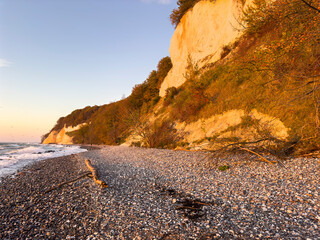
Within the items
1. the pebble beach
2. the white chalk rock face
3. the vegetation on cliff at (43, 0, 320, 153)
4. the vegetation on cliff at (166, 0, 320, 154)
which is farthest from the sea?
the white chalk rock face

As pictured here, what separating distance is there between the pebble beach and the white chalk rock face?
62.0ft

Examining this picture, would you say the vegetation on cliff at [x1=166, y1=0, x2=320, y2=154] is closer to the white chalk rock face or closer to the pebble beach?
the white chalk rock face

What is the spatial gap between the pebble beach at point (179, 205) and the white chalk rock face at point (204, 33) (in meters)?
18.9

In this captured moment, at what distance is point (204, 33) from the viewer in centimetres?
2719

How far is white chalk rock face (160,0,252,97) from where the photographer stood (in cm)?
2297

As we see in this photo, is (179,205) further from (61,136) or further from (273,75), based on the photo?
(61,136)

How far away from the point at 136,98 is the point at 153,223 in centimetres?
3568

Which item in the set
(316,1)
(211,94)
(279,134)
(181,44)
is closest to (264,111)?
(279,134)

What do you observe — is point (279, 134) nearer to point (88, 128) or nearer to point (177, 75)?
point (177, 75)

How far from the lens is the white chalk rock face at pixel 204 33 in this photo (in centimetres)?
2297

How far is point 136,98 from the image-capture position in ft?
130

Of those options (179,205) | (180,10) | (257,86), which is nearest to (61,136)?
(180,10)

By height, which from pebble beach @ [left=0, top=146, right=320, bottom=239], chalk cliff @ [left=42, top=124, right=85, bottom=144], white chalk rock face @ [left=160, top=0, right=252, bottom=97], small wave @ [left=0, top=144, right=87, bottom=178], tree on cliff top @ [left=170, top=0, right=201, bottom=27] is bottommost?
pebble beach @ [left=0, top=146, right=320, bottom=239]

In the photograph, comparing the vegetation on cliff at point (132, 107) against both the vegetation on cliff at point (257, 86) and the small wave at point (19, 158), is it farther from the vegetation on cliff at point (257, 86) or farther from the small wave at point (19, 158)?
the small wave at point (19, 158)
